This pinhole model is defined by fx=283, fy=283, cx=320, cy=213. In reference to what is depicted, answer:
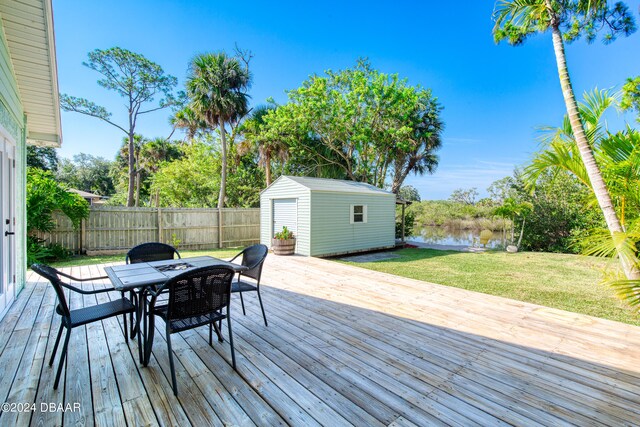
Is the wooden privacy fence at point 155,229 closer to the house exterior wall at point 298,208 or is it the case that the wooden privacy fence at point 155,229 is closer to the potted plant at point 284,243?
the house exterior wall at point 298,208

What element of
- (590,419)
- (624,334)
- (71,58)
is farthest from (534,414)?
(71,58)

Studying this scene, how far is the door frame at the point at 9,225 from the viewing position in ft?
11.4

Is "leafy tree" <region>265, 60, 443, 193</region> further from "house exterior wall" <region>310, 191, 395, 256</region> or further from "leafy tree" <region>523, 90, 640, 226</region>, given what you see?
"leafy tree" <region>523, 90, 640, 226</region>

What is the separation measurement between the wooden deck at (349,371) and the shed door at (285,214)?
545 cm

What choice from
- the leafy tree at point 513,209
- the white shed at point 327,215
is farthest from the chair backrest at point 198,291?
the leafy tree at point 513,209

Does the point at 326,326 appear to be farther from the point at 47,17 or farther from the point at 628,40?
the point at 628,40

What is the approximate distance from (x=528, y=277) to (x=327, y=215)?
536cm

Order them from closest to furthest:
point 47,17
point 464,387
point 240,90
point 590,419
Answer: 1. point 590,419
2. point 464,387
3. point 47,17
4. point 240,90

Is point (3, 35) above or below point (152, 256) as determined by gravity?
above

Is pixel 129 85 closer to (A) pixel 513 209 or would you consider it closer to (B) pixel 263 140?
(B) pixel 263 140

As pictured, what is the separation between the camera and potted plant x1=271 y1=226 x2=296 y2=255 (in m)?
8.68

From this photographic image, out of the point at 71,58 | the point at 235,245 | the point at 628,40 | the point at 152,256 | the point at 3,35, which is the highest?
the point at 71,58

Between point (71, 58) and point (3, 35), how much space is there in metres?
13.6

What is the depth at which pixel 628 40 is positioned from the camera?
198 inches
